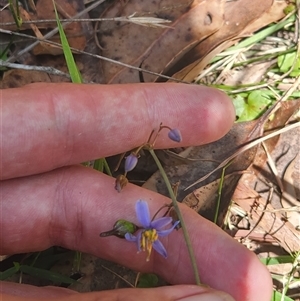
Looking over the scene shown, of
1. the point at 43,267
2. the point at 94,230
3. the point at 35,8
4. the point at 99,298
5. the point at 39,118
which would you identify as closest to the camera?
the point at 99,298

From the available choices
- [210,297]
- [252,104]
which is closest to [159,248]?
[210,297]

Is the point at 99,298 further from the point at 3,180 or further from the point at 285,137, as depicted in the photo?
the point at 285,137

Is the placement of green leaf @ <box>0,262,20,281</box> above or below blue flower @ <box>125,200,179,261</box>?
below

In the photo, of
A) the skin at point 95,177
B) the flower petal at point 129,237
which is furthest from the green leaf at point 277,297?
the flower petal at point 129,237

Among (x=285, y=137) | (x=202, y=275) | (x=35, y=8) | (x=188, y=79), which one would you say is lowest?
(x=202, y=275)

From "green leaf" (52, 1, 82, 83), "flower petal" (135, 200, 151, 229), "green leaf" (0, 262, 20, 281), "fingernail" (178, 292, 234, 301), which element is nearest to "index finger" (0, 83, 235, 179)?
"green leaf" (52, 1, 82, 83)

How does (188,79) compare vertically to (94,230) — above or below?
above

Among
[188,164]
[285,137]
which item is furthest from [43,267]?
[285,137]

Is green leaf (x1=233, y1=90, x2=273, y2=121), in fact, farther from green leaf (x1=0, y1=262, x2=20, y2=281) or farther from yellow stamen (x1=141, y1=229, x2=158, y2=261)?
green leaf (x1=0, y1=262, x2=20, y2=281)
